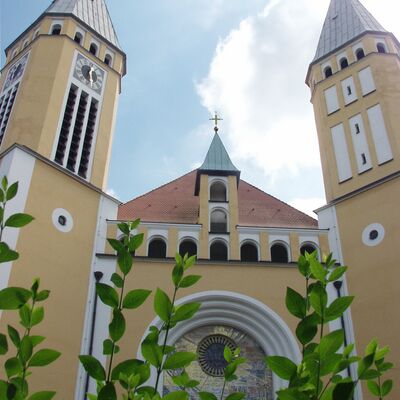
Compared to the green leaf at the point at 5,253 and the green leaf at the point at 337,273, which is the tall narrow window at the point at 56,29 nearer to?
the green leaf at the point at 5,253

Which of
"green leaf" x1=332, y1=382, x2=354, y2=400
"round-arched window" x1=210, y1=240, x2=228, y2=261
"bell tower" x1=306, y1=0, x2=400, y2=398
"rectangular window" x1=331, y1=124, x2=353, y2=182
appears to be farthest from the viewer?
"rectangular window" x1=331, y1=124, x2=353, y2=182

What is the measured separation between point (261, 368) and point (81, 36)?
12.0m

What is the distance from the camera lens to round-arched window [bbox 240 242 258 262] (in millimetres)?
14047

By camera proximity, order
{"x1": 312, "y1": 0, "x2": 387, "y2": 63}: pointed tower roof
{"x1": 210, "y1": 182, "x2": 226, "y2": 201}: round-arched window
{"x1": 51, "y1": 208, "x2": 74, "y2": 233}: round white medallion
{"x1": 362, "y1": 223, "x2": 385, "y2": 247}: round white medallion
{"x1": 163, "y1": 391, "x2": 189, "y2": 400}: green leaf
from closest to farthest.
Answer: {"x1": 163, "y1": 391, "x2": 189, "y2": 400}: green leaf
{"x1": 51, "y1": 208, "x2": 74, "y2": 233}: round white medallion
{"x1": 362, "y1": 223, "x2": 385, "y2": 247}: round white medallion
{"x1": 210, "y1": 182, "x2": 226, "y2": 201}: round-arched window
{"x1": 312, "y1": 0, "x2": 387, "y2": 63}: pointed tower roof

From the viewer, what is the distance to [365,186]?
14.0 metres

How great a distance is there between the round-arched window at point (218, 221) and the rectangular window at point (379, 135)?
14.7 ft

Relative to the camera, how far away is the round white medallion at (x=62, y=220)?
12750mm

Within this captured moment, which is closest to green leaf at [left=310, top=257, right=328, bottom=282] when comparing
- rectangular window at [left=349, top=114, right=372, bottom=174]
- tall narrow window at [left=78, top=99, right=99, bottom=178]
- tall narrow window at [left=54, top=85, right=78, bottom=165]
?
tall narrow window at [left=54, top=85, right=78, bottom=165]

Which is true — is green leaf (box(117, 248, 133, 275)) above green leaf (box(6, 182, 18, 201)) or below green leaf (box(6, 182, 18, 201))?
below

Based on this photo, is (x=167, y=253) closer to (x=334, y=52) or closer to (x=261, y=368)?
(x=261, y=368)

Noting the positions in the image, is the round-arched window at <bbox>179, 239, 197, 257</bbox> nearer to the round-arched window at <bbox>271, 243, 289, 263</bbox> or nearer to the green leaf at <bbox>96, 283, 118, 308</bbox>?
the round-arched window at <bbox>271, 243, 289, 263</bbox>

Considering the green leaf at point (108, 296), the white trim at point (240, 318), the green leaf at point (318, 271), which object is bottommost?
the green leaf at point (108, 296)

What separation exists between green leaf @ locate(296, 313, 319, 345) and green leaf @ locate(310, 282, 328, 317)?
2 cm

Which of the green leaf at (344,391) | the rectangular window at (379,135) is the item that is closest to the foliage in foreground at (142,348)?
the green leaf at (344,391)
